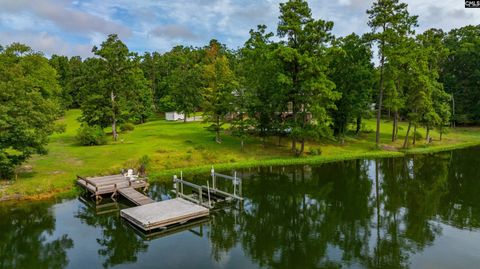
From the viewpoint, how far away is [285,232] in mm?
20531

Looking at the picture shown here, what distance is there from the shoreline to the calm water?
1477 millimetres

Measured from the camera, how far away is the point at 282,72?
41.4 m

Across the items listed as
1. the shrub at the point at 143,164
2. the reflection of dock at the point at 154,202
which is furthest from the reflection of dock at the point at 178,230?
the shrub at the point at 143,164

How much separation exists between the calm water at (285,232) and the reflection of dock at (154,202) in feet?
2.46

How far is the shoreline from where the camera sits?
88.2 ft

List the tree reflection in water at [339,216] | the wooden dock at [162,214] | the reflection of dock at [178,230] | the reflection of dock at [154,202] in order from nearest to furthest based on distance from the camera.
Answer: the tree reflection in water at [339,216] < the reflection of dock at [178,230] < the wooden dock at [162,214] < the reflection of dock at [154,202]

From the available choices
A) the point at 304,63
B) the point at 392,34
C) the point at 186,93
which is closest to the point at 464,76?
the point at 392,34

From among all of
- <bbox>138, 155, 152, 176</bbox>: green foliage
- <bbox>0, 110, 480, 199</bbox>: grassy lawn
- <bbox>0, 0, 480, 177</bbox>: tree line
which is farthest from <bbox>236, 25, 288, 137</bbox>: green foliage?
<bbox>138, 155, 152, 176</bbox>: green foliage

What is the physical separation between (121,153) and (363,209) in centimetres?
2425

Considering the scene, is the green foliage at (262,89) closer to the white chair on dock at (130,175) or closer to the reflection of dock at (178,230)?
the white chair on dock at (130,175)

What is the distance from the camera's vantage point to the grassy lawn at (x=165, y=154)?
29.1 metres

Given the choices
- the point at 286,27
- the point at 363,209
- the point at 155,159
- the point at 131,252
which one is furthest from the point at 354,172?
the point at 131,252

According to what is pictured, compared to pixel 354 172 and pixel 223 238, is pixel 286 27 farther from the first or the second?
pixel 223 238

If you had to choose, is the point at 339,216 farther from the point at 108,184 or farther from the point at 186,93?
the point at 186,93
